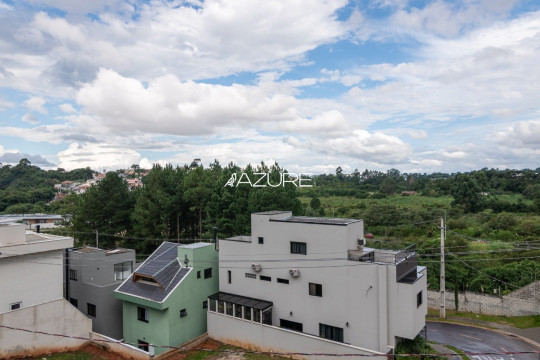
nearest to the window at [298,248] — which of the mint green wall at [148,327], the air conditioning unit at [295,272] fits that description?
the air conditioning unit at [295,272]

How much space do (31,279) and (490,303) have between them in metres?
30.2

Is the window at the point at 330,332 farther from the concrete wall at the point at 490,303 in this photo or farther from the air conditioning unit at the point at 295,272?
the concrete wall at the point at 490,303

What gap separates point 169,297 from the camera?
1883cm

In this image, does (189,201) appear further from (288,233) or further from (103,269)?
(288,233)

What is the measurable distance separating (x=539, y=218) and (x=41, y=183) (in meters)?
111

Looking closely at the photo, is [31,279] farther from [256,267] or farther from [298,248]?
[298,248]

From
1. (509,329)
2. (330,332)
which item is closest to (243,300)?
(330,332)

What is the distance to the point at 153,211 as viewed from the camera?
3102 cm

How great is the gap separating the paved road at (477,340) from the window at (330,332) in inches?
313

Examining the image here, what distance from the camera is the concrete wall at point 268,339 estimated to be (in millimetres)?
16266

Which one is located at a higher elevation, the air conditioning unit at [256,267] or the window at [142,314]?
the air conditioning unit at [256,267]

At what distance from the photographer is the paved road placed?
1934 centimetres

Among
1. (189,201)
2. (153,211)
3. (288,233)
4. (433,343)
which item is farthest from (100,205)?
(433,343)

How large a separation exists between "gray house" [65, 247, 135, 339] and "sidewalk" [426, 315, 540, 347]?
21.7m
